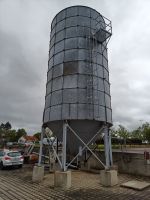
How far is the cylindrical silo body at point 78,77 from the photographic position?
1103cm

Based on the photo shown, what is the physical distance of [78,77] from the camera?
37.5 ft

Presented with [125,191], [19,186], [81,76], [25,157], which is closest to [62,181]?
[19,186]

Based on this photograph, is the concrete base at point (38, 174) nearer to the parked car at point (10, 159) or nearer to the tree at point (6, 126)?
the parked car at point (10, 159)

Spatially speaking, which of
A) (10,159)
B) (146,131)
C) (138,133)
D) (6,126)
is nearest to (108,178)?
(10,159)

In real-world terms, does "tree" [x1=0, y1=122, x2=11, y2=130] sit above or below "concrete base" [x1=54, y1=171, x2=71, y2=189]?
above

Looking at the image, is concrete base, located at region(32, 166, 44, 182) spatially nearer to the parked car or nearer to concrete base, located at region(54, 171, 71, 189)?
concrete base, located at region(54, 171, 71, 189)

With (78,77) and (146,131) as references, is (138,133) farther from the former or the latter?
(78,77)

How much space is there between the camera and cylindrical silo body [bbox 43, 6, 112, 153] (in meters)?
11.0

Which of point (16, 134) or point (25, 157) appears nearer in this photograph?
point (25, 157)

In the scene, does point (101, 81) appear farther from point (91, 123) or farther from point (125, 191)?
point (125, 191)

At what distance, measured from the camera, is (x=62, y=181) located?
9320 mm

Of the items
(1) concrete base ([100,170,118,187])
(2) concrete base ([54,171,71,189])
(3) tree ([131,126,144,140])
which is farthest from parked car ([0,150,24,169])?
(3) tree ([131,126,144,140])

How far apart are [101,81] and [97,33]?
10.6 feet

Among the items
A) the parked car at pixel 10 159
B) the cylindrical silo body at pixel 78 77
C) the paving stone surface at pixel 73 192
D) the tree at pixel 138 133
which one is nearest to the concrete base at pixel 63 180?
the paving stone surface at pixel 73 192
